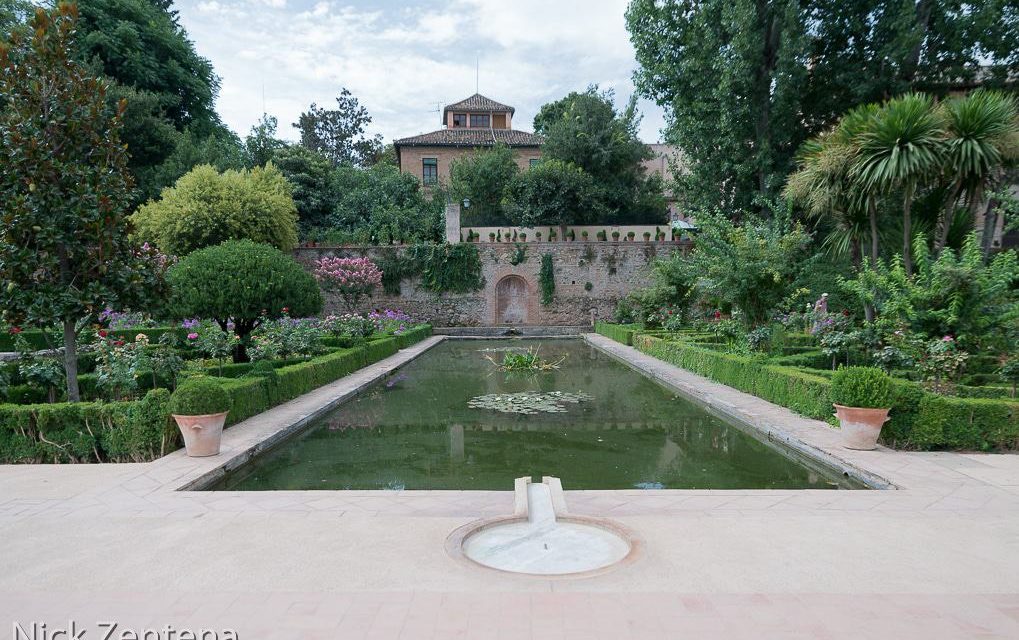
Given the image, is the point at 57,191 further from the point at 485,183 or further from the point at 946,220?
the point at 485,183

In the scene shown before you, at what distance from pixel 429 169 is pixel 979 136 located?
89.3ft

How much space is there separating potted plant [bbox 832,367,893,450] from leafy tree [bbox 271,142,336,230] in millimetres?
24399

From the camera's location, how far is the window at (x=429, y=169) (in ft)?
107

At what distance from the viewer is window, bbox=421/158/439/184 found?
107ft

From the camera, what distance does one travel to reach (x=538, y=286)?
82.8ft

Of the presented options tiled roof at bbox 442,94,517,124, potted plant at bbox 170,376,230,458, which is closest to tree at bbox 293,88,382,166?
tiled roof at bbox 442,94,517,124

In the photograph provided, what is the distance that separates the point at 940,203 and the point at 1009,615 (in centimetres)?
926

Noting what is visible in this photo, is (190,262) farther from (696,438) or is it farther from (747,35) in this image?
(747,35)

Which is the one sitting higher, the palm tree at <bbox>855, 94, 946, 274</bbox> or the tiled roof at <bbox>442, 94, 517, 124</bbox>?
the tiled roof at <bbox>442, 94, 517, 124</bbox>

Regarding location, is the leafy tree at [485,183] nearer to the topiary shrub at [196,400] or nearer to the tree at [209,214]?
the tree at [209,214]

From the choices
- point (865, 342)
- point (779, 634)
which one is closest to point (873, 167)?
point (865, 342)

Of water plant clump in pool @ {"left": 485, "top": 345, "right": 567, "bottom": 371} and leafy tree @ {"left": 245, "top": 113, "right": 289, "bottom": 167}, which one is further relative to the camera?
leafy tree @ {"left": 245, "top": 113, "right": 289, "bottom": 167}

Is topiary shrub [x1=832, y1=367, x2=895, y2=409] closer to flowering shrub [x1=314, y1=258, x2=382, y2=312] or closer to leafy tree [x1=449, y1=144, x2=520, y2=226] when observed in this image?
flowering shrub [x1=314, y1=258, x2=382, y2=312]

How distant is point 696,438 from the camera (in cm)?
696
